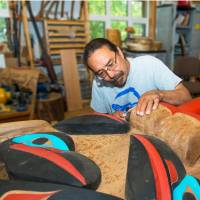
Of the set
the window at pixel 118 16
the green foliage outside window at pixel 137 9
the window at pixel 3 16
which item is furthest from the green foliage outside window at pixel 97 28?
the window at pixel 3 16

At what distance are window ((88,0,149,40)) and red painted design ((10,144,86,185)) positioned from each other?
3.00 metres

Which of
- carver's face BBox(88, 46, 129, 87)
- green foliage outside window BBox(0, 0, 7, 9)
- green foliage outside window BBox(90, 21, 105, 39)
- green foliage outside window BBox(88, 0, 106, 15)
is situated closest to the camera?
carver's face BBox(88, 46, 129, 87)

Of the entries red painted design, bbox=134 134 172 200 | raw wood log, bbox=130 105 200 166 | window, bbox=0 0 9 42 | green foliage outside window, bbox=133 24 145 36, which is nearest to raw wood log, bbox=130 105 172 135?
raw wood log, bbox=130 105 200 166

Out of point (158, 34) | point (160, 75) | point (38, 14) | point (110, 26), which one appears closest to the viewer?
point (160, 75)

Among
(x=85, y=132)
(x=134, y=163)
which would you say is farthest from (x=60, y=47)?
(x=134, y=163)

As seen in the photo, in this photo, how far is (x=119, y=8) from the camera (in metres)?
3.50

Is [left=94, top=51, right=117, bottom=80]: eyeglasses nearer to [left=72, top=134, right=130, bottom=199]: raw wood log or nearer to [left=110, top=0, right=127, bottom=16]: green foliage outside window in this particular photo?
[left=72, top=134, right=130, bottom=199]: raw wood log

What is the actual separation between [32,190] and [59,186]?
0.15 feet

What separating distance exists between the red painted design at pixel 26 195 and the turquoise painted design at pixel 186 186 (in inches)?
8.2

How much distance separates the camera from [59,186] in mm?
401

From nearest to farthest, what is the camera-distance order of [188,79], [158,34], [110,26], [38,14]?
1. [38,14]
2. [188,79]
3. [110,26]
4. [158,34]

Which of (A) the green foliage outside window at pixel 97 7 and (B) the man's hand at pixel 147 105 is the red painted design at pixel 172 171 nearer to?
(B) the man's hand at pixel 147 105

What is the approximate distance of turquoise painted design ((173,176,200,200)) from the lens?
0.40 meters

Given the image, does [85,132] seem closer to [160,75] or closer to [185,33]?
[160,75]
